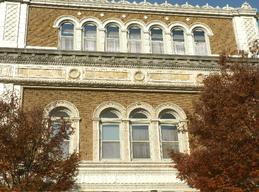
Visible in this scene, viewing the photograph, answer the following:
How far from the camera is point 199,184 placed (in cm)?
1423

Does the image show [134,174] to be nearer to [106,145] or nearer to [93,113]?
[106,145]

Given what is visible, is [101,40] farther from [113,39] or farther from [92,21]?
[92,21]

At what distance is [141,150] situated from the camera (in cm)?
1897

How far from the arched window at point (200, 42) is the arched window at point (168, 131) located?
4904 millimetres

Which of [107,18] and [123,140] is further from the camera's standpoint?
[107,18]

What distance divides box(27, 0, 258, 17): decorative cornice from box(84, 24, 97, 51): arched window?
1405 millimetres

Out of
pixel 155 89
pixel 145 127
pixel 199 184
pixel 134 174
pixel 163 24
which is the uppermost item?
pixel 163 24

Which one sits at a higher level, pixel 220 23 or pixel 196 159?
pixel 220 23

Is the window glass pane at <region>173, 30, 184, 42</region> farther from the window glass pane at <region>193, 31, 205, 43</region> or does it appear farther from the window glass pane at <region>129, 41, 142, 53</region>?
the window glass pane at <region>129, 41, 142, 53</region>

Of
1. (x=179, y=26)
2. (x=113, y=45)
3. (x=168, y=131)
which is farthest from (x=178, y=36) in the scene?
(x=168, y=131)

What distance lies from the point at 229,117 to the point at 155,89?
6.46m

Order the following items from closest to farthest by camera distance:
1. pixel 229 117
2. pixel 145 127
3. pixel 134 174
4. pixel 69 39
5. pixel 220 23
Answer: pixel 229 117
pixel 134 174
pixel 145 127
pixel 69 39
pixel 220 23

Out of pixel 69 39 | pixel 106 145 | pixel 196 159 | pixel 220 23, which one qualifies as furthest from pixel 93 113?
pixel 220 23

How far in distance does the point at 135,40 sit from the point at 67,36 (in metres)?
4.27
